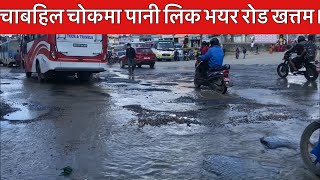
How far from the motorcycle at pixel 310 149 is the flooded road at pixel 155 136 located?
11 cm

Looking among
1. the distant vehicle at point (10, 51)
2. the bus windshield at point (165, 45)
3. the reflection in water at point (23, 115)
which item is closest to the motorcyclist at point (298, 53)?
the reflection in water at point (23, 115)

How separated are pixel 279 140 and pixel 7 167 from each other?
3.66m

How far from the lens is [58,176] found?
4.27 metres

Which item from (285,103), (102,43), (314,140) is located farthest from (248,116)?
(102,43)

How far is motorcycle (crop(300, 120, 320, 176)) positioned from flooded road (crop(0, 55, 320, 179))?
107mm

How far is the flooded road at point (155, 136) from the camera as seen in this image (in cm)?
450

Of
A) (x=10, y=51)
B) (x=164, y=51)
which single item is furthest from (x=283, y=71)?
(x=164, y=51)

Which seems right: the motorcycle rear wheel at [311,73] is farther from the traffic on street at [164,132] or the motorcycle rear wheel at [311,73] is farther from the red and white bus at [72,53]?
the red and white bus at [72,53]

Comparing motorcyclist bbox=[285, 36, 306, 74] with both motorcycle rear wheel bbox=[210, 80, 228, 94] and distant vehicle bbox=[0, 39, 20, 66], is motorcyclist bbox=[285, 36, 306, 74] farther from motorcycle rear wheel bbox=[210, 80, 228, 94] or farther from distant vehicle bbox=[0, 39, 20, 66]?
distant vehicle bbox=[0, 39, 20, 66]

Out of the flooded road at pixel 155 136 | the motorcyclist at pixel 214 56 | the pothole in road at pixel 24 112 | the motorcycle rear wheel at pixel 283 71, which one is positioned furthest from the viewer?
the motorcycle rear wheel at pixel 283 71

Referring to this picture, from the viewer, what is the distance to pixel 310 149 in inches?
180

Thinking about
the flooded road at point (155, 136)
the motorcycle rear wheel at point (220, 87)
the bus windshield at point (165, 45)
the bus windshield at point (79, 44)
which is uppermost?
the bus windshield at point (165, 45)

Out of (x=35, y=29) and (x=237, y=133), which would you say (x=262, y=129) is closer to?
(x=237, y=133)

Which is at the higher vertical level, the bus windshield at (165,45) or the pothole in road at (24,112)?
the bus windshield at (165,45)
